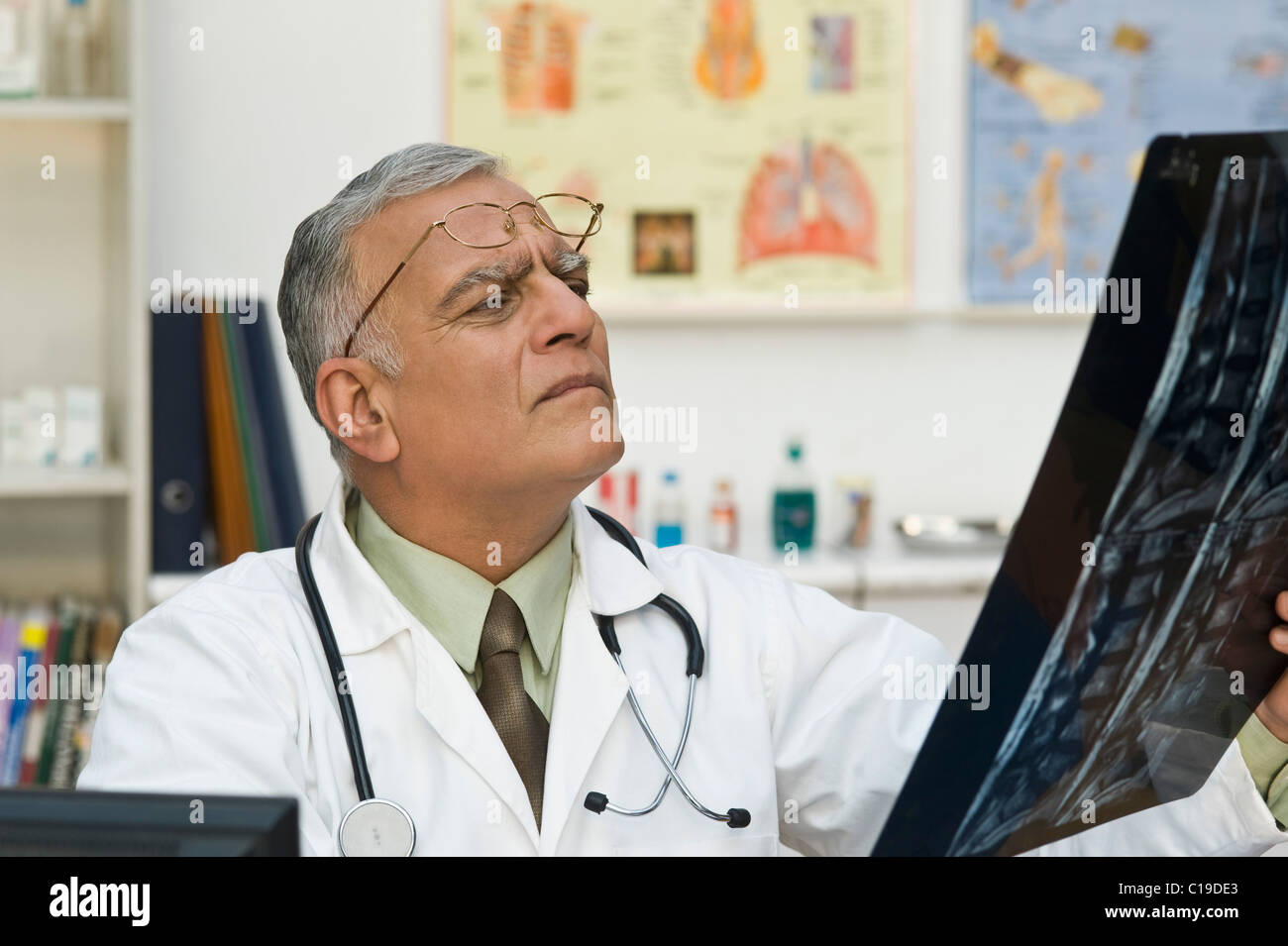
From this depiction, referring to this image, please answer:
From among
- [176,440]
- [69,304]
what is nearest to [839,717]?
[176,440]

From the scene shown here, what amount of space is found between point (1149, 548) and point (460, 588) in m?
0.61

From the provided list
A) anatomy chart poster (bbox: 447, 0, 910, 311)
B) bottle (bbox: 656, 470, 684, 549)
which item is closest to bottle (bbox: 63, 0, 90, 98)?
anatomy chart poster (bbox: 447, 0, 910, 311)

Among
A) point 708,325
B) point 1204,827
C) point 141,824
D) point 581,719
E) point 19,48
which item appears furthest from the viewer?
point 708,325

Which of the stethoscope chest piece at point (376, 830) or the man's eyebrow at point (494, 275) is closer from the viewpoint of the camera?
the stethoscope chest piece at point (376, 830)

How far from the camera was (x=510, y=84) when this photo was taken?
8.55ft

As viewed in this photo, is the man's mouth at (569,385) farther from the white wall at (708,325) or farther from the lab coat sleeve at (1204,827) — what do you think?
the white wall at (708,325)

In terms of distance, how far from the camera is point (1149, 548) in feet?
2.37

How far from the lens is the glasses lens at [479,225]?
1155 millimetres

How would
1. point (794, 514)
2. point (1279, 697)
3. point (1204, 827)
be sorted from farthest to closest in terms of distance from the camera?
point (794, 514) → point (1204, 827) → point (1279, 697)

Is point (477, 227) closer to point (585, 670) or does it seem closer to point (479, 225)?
point (479, 225)

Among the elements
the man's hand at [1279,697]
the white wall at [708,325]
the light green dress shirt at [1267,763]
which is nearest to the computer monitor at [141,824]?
the man's hand at [1279,697]

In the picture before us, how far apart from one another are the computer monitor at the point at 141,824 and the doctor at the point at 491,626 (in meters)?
0.53

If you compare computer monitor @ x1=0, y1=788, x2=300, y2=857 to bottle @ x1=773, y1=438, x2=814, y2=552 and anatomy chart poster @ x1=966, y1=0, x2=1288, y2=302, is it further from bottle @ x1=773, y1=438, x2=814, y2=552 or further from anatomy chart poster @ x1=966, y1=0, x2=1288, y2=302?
anatomy chart poster @ x1=966, y1=0, x2=1288, y2=302

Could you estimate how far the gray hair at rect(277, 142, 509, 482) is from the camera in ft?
3.89
